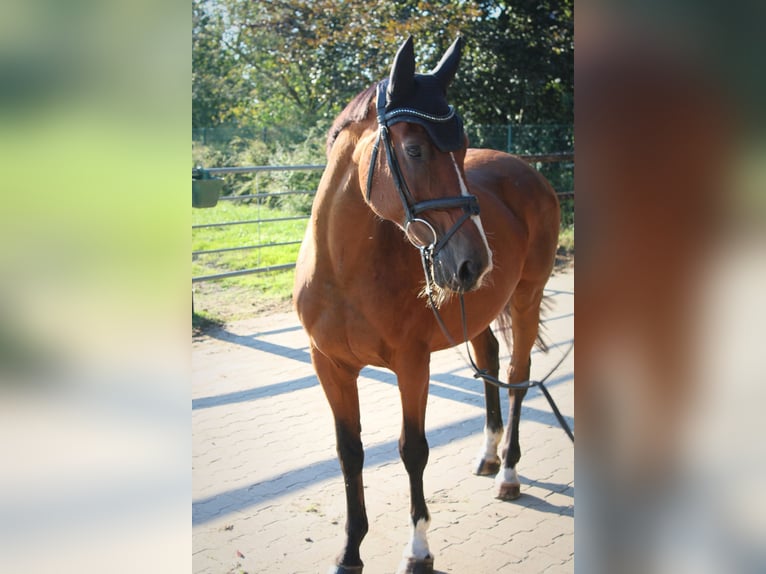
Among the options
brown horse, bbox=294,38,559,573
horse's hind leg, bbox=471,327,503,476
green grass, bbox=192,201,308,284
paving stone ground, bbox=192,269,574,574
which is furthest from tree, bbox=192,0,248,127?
brown horse, bbox=294,38,559,573

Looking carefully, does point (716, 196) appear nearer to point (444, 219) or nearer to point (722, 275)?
point (722, 275)

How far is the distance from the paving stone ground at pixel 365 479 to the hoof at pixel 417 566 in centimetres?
12

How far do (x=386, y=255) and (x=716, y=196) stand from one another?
2105 millimetres

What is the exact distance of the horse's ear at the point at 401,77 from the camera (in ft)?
7.27

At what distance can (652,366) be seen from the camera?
499 mm

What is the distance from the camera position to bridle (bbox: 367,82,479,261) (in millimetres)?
2188

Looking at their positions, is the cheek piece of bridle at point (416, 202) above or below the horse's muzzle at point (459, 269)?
above

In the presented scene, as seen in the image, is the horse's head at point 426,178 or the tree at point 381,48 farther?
the tree at point 381,48

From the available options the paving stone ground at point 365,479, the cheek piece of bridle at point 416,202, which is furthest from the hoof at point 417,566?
the cheek piece of bridle at point 416,202

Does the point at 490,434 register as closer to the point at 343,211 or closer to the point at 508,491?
the point at 508,491

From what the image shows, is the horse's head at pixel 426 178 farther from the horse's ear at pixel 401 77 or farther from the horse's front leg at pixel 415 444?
the horse's front leg at pixel 415 444

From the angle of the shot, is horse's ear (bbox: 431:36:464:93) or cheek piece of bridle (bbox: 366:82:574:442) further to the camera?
horse's ear (bbox: 431:36:464:93)

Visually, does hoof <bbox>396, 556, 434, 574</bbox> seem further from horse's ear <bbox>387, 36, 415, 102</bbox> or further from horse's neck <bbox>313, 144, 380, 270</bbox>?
horse's ear <bbox>387, 36, 415, 102</bbox>

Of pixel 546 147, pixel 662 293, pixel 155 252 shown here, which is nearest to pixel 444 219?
pixel 155 252
